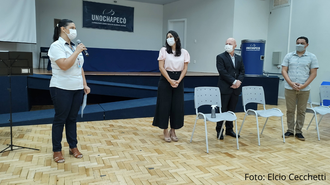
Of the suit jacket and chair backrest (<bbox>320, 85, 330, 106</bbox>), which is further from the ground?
the suit jacket

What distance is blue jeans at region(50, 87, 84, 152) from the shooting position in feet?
8.42

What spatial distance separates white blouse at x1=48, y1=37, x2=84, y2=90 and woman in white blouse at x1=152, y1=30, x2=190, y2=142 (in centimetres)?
114

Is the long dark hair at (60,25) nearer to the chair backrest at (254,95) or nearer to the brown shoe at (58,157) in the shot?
the brown shoe at (58,157)

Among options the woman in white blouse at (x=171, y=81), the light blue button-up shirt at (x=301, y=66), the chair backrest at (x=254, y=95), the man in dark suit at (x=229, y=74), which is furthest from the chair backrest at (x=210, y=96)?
the light blue button-up shirt at (x=301, y=66)

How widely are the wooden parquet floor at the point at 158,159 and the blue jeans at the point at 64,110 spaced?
0.29m

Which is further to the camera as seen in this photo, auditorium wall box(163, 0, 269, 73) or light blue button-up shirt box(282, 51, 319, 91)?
auditorium wall box(163, 0, 269, 73)

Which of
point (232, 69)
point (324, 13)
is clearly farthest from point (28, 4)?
point (324, 13)

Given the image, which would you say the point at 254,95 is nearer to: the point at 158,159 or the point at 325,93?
the point at 325,93

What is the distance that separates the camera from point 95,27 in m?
9.91

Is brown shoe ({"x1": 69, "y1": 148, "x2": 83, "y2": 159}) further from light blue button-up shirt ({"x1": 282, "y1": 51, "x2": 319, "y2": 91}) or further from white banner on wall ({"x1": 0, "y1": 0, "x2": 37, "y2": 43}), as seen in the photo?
white banner on wall ({"x1": 0, "y1": 0, "x2": 37, "y2": 43})

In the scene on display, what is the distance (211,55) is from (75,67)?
684cm

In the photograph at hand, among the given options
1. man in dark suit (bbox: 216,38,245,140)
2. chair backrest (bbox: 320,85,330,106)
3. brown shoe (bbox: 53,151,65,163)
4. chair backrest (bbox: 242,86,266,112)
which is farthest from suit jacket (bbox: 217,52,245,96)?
brown shoe (bbox: 53,151,65,163)

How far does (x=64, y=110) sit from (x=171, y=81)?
1.37 m

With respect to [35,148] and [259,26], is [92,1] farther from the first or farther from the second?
[35,148]
